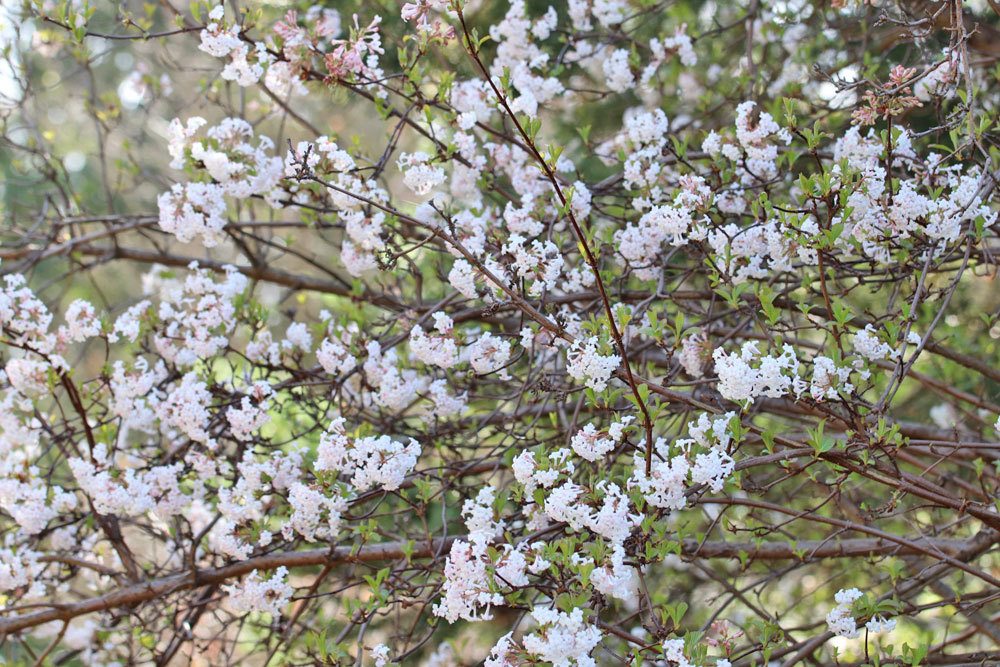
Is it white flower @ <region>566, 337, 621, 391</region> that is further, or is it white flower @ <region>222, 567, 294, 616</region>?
white flower @ <region>222, 567, 294, 616</region>

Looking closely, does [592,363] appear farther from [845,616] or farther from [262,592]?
[262,592]

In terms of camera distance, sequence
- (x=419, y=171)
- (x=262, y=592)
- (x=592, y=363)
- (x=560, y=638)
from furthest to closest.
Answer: (x=419, y=171) → (x=262, y=592) → (x=592, y=363) → (x=560, y=638)

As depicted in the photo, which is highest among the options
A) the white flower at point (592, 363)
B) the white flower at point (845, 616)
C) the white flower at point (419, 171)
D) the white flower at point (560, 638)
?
the white flower at point (419, 171)

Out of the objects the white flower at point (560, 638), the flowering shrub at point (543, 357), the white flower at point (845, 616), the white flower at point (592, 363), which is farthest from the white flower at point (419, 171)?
the white flower at point (845, 616)

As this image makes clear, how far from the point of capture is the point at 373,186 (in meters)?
3.06

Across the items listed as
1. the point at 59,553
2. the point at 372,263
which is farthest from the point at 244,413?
the point at 59,553

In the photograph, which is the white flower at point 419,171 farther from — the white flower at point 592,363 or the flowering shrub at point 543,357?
the white flower at point 592,363

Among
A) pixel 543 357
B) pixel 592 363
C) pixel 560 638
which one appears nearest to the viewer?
pixel 560 638

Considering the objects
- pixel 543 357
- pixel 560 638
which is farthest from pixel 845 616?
pixel 543 357

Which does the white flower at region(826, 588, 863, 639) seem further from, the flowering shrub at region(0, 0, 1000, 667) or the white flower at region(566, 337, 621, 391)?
the white flower at region(566, 337, 621, 391)

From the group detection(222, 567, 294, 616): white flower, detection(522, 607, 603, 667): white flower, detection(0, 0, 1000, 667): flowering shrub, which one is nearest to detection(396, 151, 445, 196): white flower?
detection(0, 0, 1000, 667): flowering shrub

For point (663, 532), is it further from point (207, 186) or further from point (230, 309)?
point (207, 186)

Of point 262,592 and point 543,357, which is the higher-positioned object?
point 543,357

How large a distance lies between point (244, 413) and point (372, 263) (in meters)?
0.63
